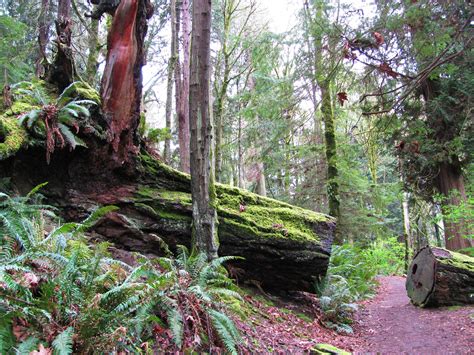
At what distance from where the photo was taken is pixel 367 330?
23.8 feet

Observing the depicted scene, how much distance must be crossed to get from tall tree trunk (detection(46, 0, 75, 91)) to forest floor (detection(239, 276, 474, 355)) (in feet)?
16.2

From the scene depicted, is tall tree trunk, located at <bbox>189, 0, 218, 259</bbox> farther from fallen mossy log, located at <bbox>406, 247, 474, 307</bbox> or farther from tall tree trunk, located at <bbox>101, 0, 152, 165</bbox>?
fallen mossy log, located at <bbox>406, 247, 474, 307</bbox>

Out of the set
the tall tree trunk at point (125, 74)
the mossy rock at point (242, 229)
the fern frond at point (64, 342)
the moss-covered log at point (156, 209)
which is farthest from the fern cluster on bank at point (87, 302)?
the tall tree trunk at point (125, 74)

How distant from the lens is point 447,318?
6984 mm

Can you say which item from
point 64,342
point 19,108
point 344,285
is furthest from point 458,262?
point 19,108

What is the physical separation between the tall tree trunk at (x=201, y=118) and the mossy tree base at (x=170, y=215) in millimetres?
539

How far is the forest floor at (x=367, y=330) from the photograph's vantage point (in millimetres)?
5012

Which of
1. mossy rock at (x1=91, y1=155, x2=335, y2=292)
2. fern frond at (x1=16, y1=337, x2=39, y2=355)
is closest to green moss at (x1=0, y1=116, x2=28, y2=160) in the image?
mossy rock at (x1=91, y1=155, x2=335, y2=292)

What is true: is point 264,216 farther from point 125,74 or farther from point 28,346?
point 28,346

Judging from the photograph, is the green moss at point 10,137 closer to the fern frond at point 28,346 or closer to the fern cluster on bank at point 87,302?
the fern cluster on bank at point 87,302

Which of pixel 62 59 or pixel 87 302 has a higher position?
pixel 62 59

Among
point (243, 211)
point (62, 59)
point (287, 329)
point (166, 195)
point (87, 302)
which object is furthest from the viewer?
point (243, 211)

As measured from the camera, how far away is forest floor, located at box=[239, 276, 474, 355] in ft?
16.4

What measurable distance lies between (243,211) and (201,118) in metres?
2.11
